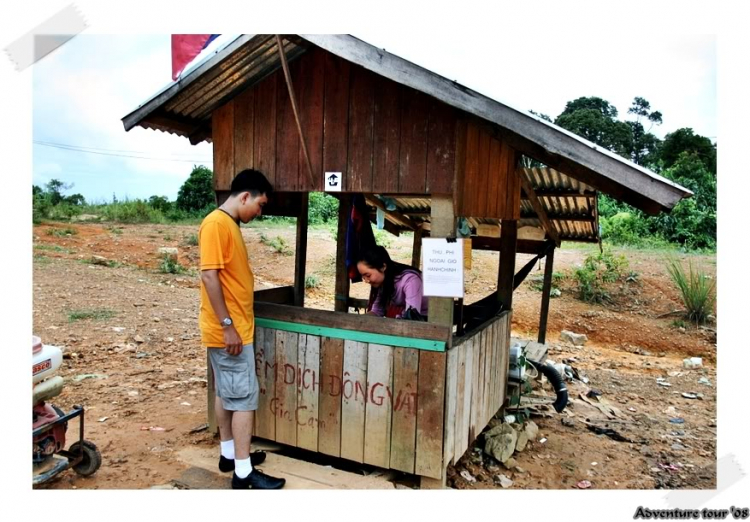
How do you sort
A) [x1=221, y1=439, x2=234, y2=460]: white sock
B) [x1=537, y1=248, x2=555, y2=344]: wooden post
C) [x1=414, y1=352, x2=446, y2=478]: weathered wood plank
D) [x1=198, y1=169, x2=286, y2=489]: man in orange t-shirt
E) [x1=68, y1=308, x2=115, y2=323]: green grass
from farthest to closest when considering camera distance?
[x1=68, y1=308, x2=115, y2=323]: green grass
[x1=537, y1=248, x2=555, y2=344]: wooden post
[x1=221, y1=439, x2=234, y2=460]: white sock
[x1=414, y1=352, x2=446, y2=478]: weathered wood plank
[x1=198, y1=169, x2=286, y2=489]: man in orange t-shirt

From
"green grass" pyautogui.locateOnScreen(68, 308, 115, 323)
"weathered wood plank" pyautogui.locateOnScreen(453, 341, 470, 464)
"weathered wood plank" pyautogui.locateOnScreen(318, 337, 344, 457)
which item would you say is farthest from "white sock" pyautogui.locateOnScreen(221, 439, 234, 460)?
"green grass" pyautogui.locateOnScreen(68, 308, 115, 323)

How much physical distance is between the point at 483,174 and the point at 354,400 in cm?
210

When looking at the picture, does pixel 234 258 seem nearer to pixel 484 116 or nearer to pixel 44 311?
pixel 484 116

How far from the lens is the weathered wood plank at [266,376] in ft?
14.9

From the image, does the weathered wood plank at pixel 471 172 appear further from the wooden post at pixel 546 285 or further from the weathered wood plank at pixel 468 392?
the wooden post at pixel 546 285

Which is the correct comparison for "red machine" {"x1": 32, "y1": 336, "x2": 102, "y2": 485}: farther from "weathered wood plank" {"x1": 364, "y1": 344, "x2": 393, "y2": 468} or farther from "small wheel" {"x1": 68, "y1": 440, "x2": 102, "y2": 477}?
"weathered wood plank" {"x1": 364, "y1": 344, "x2": 393, "y2": 468}

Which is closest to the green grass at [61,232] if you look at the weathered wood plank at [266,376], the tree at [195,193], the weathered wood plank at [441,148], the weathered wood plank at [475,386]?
the tree at [195,193]

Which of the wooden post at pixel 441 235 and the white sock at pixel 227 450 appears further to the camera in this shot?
the white sock at pixel 227 450

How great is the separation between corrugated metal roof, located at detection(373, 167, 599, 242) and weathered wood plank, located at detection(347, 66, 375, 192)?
173 centimetres

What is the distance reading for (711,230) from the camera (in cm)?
1731

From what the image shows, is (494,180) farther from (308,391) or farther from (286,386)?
(286,386)

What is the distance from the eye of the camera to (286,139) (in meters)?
4.28

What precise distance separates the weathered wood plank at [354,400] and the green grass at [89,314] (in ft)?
22.2

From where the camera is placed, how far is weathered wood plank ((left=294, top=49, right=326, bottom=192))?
4.15m
